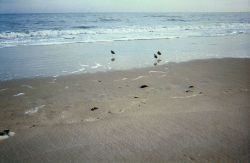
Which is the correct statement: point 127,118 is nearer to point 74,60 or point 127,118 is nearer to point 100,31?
point 74,60

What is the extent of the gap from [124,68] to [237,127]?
5.44 m

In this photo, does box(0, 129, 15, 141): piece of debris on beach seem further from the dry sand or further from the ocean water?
the ocean water

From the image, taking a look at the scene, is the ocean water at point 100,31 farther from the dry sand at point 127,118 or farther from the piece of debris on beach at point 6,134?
the piece of debris on beach at point 6,134

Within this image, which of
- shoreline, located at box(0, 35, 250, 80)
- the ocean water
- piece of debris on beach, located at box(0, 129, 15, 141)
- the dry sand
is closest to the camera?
the dry sand

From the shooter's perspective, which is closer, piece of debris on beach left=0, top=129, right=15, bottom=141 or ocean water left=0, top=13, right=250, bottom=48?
piece of debris on beach left=0, top=129, right=15, bottom=141

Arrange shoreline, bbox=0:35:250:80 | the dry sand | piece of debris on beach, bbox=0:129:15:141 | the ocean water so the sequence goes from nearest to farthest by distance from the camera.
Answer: the dry sand < piece of debris on beach, bbox=0:129:15:141 < shoreline, bbox=0:35:250:80 < the ocean water

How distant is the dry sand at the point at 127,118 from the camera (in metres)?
3.06

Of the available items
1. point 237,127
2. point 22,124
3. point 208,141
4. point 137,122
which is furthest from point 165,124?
point 22,124

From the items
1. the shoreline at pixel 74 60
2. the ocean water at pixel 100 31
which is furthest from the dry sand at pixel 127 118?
the ocean water at pixel 100 31

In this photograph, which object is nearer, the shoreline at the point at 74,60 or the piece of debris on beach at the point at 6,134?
the piece of debris on beach at the point at 6,134

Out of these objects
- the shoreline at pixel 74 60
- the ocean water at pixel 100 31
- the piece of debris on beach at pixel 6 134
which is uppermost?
the ocean water at pixel 100 31

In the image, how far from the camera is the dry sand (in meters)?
3.06

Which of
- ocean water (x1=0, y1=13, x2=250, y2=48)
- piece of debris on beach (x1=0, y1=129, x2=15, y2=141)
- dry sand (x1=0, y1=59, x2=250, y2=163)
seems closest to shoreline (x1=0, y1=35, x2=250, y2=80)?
dry sand (x1=0, y1=59, x2=250, y2=163)

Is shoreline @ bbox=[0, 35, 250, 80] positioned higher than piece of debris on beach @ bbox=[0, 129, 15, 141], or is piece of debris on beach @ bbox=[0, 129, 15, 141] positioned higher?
shoreline @ bbox=[0, 35, 250, 80]
